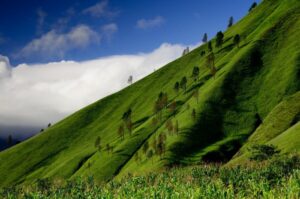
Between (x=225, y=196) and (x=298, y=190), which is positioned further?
(x=225, y=196)

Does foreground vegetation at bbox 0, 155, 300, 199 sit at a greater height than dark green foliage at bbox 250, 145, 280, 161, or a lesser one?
lesser

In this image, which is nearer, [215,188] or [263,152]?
[215,188]

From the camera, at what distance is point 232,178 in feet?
264

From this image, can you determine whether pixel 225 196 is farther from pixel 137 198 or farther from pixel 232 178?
pixel 232 178

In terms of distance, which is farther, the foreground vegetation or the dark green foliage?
the dark green foliage

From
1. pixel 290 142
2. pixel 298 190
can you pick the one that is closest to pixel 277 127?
pixel 290 142

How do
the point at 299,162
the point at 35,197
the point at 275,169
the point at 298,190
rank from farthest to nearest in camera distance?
the point at 299,162 < the point at 275,169 < the point at 35,197 < the point at 298,190

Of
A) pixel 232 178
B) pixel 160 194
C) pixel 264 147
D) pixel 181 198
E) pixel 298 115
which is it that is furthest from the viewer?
pixel 298 115

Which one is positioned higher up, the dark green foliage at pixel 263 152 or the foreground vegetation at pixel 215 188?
the dark green foliage at pixel 263 152

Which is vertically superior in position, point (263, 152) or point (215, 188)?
point (263, 152)

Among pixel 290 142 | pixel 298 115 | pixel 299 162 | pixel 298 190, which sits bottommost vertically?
pixel 298 190

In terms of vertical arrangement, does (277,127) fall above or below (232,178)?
above

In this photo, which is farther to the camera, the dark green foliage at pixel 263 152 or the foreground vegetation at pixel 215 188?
the dark green foliage at pixel 263 152

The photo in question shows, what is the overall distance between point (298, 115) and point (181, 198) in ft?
500
